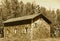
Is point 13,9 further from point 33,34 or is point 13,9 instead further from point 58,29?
point 33,34

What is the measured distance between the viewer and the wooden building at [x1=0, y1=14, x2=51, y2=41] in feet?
87.8

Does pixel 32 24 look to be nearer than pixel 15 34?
Yes

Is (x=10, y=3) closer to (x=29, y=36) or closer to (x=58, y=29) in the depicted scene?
(x=58, y=29)

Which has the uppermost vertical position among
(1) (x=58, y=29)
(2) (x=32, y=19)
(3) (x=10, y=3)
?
(3) (x=10, y=3)

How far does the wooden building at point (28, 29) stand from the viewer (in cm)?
2675

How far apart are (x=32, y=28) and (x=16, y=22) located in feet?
13.4

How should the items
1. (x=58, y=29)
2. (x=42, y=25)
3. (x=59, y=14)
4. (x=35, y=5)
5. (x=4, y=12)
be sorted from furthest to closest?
1. (x=59, y=14)
2. (x=35, y=5)
3. (x=4, y=12)
4. (x=58, y=29)
5. (x=42, y=25)

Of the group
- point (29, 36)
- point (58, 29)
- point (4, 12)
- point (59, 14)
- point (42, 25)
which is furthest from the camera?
point (59, 14)

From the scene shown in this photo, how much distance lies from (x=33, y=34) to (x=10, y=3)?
30222mm

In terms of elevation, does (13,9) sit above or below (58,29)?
above

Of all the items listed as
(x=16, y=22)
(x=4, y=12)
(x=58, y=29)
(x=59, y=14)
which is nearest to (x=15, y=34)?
(x=16, y=22)

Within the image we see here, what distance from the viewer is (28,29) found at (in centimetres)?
2691

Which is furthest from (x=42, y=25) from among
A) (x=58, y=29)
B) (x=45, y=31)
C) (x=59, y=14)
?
(x=59, y=14)

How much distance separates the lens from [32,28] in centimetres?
2672
